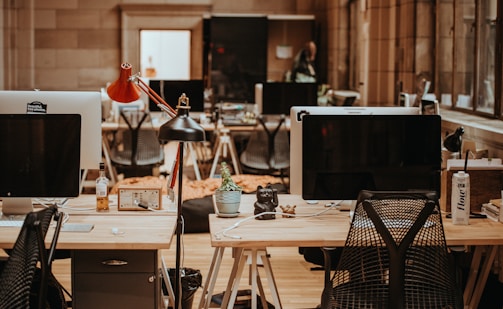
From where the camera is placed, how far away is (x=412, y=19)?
393 inches

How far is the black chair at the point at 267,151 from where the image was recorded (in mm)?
9578

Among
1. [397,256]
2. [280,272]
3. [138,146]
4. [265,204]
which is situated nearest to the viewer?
[397,256]

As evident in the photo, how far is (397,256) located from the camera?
144 inches

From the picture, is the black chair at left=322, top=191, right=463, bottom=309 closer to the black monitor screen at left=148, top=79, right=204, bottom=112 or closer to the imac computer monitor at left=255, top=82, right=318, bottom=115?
the imac computer monitor at left=255, top=82, right=318, bottom=115

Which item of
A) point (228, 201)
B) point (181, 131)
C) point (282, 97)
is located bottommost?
point (228, 201)

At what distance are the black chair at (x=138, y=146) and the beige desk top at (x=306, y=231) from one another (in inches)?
193

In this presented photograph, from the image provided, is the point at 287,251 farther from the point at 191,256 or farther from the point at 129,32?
the point at 129,32

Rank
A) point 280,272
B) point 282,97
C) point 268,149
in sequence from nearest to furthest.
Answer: point 280,272
point 268,149
point 282,97

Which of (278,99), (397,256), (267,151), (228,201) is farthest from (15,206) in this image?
(278,99)

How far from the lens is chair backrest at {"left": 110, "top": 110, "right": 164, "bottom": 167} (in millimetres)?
9633

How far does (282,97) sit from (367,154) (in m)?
6.01

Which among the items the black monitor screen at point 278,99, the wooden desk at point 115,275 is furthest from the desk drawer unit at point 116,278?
the black monitor screen at point 278,99

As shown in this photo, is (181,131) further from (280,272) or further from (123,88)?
(280,272)

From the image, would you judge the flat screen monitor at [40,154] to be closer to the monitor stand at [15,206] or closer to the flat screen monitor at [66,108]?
the monitor stand at [15,206]
